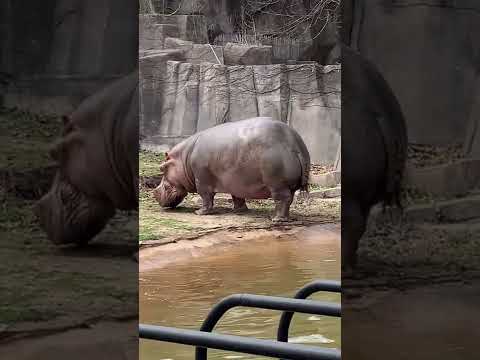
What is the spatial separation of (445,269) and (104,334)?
0.55 meters

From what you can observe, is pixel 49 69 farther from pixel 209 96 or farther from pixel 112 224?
pixel 209 96

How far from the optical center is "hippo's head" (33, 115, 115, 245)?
136 centimetres

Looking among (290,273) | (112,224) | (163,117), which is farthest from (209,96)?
(112,224)

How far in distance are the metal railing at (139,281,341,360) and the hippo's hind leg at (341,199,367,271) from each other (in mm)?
461

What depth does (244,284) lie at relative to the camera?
857cm

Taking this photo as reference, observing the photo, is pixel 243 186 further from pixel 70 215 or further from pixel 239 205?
pixel 70 215

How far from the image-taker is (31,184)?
1.36m

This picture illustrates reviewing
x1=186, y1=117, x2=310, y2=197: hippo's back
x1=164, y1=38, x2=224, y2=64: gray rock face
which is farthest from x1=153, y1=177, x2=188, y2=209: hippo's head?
x1=164, y1=38, x2=224, y2=64: gray rock face

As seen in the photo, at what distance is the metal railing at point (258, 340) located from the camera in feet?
5.98

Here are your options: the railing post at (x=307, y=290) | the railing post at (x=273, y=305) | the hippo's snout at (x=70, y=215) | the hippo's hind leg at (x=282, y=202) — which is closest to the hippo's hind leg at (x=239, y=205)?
the hippo's hind leg at (x=282, y=202)

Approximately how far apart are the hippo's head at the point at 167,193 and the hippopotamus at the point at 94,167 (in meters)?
11.9

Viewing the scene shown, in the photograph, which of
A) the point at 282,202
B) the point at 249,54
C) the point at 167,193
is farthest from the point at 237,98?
the point at 282,202

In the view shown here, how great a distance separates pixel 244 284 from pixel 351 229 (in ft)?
23.9

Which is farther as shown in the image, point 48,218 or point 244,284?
point 244,284
